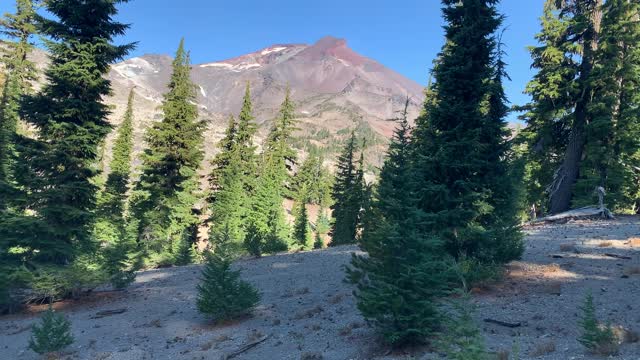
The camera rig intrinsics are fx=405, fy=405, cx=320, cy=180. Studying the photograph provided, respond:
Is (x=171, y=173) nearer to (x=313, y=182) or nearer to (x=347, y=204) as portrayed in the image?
(x=347, y=204)

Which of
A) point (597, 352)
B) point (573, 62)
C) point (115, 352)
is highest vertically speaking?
point (573, 62)

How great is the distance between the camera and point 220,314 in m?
12.5

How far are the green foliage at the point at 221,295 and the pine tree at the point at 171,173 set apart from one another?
1672cm

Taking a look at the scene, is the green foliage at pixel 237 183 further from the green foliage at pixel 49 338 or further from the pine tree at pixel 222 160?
the green foliage at pixel 49 338

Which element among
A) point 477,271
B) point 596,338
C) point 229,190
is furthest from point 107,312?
point 229,190

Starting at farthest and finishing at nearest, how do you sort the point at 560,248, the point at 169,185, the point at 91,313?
the point at 169,185 < the point at 560,248 < the point at 91,313

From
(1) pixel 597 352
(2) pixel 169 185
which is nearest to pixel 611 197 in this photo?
(1) pixel 597 352

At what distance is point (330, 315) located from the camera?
12.2 metres

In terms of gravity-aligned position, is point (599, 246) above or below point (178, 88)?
below

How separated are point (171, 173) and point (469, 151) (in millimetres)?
23078

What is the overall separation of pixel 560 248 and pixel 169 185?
24770mm

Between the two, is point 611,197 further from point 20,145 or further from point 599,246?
point 20,145

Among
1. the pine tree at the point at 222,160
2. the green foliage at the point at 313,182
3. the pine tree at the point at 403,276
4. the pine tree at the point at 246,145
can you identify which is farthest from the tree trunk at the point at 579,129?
the green foliage at the point at 313,182

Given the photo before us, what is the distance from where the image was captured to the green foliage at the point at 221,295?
490 inches
